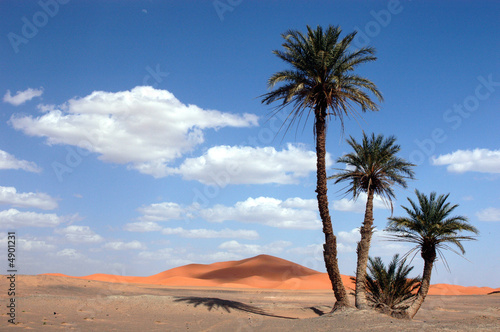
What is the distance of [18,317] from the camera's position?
1491 cm

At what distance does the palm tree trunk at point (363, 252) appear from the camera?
64.5ft

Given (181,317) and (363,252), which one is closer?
(181,317)

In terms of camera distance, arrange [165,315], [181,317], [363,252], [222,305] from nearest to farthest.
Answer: [181,317] < [165,315] < [363,252] < [222,305]

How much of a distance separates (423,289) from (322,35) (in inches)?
558

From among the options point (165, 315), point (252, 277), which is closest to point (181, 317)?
point (165, 315)

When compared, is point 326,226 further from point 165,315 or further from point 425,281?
point 165,315

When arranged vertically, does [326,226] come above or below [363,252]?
above

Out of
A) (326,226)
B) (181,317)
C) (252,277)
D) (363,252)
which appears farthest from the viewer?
(252,277)

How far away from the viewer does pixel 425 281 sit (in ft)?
67.2

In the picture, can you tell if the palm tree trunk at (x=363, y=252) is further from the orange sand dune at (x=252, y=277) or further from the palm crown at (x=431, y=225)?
the orange sand dune at (x=252, y=277)

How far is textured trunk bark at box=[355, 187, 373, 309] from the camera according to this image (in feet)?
64.5

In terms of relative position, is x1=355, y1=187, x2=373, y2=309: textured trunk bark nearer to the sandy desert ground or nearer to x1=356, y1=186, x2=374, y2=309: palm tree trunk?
x1=356, y1=186, x2=374, y2=309: palm tree trunk

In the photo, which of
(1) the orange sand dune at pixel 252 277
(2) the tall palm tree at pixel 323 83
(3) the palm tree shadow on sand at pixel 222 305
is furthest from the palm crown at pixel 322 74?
(1) the orange sand dune at pixel 252 277

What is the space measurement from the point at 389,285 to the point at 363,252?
262 centimetres
